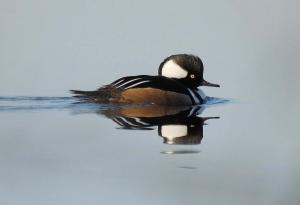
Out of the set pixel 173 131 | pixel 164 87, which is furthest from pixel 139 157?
pixel 164 87

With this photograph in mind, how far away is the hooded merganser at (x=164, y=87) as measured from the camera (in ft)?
12.9

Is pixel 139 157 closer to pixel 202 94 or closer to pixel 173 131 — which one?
pixel 173 131

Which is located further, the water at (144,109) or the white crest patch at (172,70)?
the white crest patch at (172,70)

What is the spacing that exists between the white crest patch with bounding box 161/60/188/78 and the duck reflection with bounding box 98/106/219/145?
274 millimetres

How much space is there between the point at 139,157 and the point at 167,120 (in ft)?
1.99

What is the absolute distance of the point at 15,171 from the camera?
8.97 feet

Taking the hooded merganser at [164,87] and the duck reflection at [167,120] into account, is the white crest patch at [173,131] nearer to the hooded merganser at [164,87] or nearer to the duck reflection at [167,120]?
the duck reflection at [167,120]

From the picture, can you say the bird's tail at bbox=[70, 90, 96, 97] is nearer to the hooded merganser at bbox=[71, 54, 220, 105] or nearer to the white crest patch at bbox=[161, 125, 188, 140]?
the hooded merganser at bbox=[71, 54, 220, 105]

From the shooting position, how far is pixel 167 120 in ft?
11.5

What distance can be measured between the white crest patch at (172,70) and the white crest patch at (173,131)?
0.89 meters

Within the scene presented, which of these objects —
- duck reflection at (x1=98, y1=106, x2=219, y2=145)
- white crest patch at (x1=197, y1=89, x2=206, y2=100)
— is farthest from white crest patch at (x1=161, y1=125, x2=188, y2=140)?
white crest patch at (x1=197, y1=89, x2=206, y2=100)

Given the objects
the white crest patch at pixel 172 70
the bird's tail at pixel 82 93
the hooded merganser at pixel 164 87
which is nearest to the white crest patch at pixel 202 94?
the hooded merganser at pixel 164 87

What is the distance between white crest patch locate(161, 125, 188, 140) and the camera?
3.19 metres
